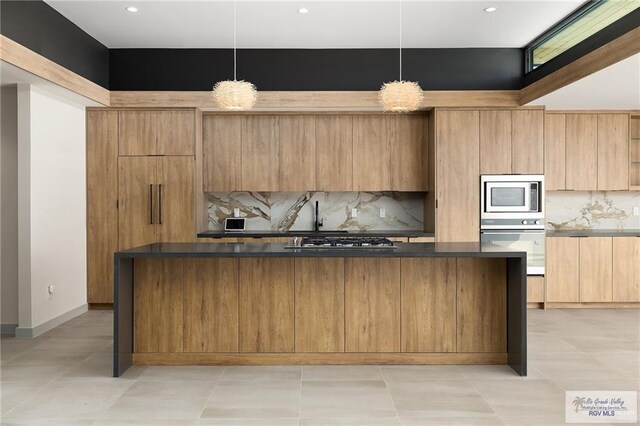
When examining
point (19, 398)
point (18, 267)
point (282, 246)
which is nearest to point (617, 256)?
point (282, 246)

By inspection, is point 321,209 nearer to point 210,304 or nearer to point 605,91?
point 210,304

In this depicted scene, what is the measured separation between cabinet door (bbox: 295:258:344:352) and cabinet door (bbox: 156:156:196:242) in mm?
2441

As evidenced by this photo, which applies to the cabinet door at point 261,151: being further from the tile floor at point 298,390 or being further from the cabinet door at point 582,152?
the cabinet door at point 582,152

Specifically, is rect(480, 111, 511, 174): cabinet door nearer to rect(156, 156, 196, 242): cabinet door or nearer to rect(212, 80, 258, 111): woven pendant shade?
rect(212, 80, 258, 111): woven pendant shade

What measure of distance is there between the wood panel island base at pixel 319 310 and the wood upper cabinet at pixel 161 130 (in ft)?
7.67

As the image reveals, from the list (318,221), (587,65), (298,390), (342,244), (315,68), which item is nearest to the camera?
(298,390)

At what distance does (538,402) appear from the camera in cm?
311

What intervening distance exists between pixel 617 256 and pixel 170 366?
→ 5.20m

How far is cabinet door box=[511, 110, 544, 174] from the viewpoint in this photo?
590cm

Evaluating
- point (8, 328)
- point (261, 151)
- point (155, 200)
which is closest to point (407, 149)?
point (261, 151)

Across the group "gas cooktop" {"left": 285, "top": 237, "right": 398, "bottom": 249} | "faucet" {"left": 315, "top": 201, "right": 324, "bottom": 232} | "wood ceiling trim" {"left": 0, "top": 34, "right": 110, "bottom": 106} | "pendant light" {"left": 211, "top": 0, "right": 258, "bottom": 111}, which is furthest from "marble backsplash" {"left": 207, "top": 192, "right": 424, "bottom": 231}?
"pendant light" {"left": 211, "top": 0, "right": 258, "bottom": 111}

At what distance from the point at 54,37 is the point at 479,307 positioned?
445 centimetres

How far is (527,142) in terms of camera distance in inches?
233

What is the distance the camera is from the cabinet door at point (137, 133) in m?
5.89
